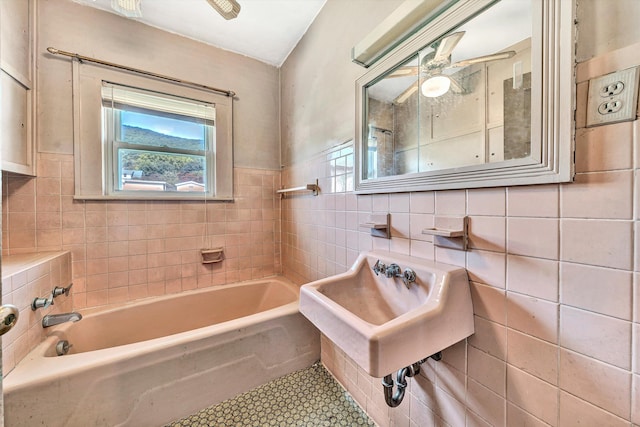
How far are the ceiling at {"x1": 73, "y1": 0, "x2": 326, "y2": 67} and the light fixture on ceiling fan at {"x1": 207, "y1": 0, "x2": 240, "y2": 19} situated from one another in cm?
50

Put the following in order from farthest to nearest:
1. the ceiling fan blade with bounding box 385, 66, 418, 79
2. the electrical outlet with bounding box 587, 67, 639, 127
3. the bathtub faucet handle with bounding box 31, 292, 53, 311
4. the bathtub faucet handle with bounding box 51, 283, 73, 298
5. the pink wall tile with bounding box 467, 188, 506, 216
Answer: the bathtub faucet handle with bounding box 51, 283, 73, 298, the bathtub faucet handle with bounding box 31, 292, 53, 311, the ceiling fan blade with bounding box 385, 66, 418, 79, the pink wall tile with bounding box 467, 188, 506, 216, the electrical outlet with bounding box 587, 67, 639, 127

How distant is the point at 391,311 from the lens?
1.05m

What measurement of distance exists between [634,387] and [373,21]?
1673 millimetres

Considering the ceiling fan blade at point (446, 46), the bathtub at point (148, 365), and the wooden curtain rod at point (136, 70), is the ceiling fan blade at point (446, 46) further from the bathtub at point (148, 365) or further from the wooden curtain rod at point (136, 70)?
the wooden curtain rod at point (136, 70)

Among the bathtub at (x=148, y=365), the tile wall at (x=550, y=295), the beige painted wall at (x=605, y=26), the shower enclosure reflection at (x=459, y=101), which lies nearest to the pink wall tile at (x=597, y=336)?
the tile wall at (x=550, y=295)

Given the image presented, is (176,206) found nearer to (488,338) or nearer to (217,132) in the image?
(217,132)

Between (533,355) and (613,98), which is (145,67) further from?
(533,355)

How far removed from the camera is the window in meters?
1.76

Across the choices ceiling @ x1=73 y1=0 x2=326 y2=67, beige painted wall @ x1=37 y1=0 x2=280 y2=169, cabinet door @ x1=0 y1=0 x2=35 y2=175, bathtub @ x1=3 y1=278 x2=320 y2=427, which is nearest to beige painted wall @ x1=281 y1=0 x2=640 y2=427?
bathtub @ x1=3 y1=278 x2=320 y2=427

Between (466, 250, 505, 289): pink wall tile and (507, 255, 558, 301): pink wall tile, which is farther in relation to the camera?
(466, 250, 505, 289): pink wall tile

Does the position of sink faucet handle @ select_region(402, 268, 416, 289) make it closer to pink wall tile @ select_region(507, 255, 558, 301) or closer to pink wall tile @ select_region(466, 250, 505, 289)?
pink wall tile @ select_region(466, 250, 505, 289)

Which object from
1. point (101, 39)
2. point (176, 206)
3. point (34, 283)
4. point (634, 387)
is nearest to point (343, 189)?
point (634, 387)

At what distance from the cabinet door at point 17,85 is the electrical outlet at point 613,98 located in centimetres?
237

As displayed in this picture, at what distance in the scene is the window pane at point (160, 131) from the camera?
1.81 m
